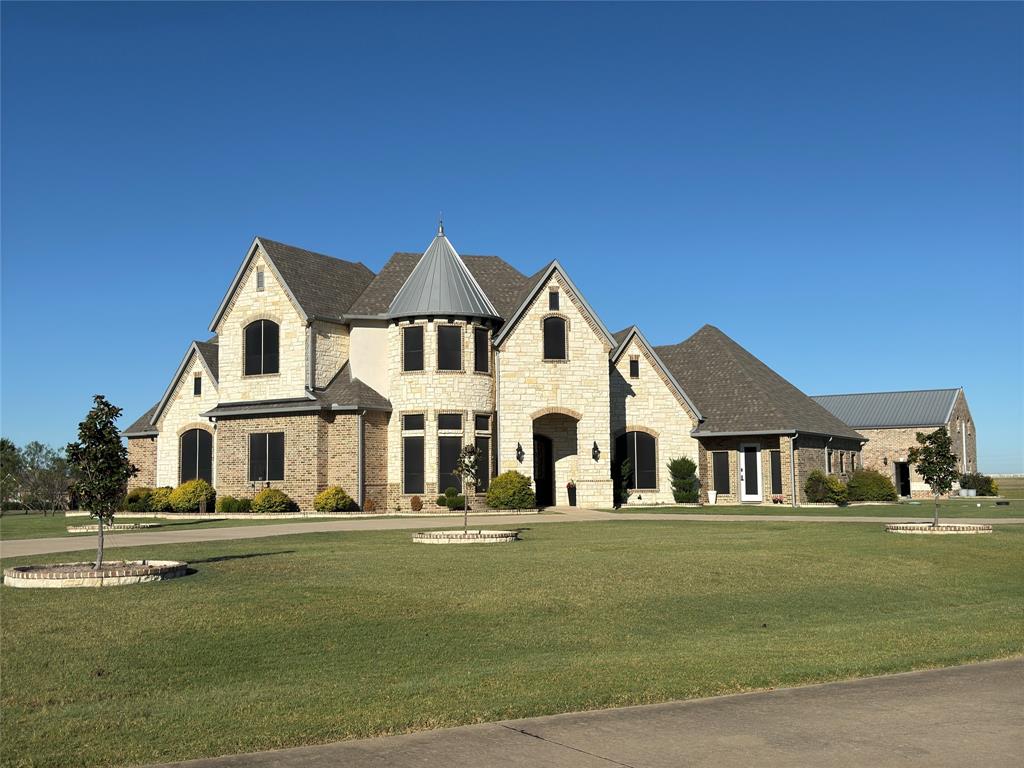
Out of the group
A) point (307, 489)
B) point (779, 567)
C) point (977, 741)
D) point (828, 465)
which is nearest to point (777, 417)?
point (828, 465)

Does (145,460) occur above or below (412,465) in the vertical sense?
above

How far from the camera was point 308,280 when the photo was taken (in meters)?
42.8

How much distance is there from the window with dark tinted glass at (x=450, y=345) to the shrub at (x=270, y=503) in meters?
8.44

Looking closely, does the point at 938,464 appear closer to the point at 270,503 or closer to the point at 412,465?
the point at 412,465

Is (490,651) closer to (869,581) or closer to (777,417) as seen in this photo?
(869,581)

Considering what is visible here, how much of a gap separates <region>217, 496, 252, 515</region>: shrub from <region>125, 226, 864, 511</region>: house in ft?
3.12

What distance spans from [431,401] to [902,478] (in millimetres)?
40292

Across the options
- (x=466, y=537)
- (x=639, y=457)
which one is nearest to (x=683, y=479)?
(x=639, y=457)

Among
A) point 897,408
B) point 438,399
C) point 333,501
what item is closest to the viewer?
point 333,501

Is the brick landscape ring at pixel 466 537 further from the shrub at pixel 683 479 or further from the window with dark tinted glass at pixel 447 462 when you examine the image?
the shrub at pixel 683 479

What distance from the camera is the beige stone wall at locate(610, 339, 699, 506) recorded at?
45500 millimetres

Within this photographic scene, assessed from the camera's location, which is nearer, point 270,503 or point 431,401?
point 270,503

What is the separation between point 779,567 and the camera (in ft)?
61.6

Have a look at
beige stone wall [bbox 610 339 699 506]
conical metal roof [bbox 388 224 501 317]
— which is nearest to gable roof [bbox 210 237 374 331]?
conical metal roof [bbox 388 224 501 317]
